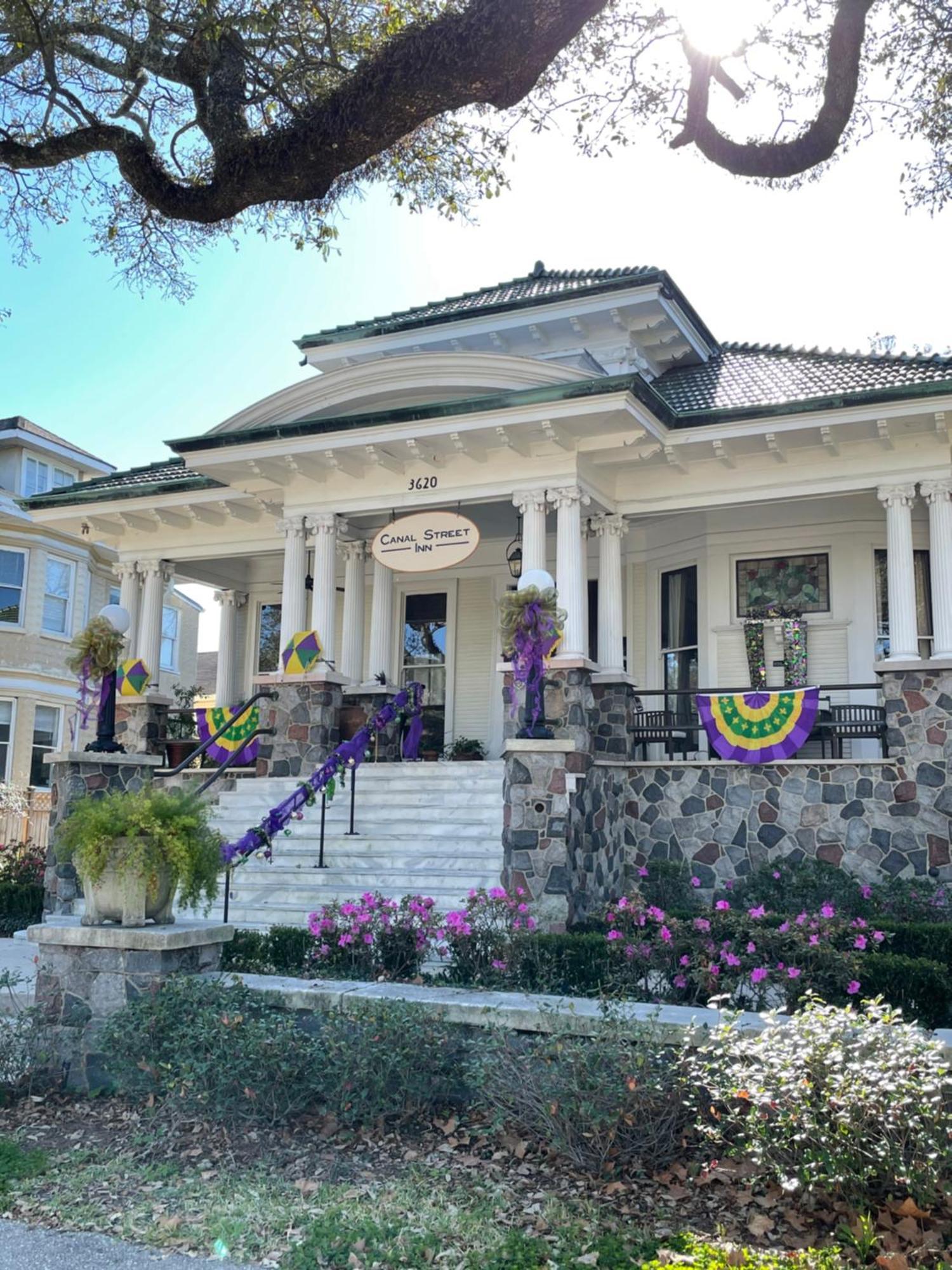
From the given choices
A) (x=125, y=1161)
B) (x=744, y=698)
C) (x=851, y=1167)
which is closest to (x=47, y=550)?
(x=744, y=698)

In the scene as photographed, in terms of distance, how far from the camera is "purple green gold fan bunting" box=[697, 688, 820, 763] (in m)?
11.5

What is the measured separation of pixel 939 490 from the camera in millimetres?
12055

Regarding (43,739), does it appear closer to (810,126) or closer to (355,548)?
(355,548)

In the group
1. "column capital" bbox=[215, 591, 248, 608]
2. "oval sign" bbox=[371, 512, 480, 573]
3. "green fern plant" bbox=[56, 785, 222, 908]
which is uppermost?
"column capital" bbox=[215, 591, 248, 608]

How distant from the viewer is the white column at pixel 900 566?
11977mm

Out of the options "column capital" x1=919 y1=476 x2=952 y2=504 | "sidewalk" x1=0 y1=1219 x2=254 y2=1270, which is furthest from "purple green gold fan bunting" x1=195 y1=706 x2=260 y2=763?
"sidewalk" x1=0 y1=1219 x2=254 y2=1270

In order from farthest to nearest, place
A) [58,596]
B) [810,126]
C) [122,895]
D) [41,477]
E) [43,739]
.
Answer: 1. [41,477]
2. [58,596]
3. [43,739]
4. [810,126]
5. [122,895]

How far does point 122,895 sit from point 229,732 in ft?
28.5

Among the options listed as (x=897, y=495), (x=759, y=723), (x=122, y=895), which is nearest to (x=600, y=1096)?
(x=122, y=895)

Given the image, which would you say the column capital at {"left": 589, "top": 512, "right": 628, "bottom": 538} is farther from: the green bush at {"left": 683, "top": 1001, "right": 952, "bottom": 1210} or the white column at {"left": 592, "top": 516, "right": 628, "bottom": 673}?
the green bush at {"left": 683, "top": 1001, "right": 952, "bottom": 1210}

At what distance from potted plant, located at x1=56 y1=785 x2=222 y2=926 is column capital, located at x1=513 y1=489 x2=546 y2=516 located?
706cm

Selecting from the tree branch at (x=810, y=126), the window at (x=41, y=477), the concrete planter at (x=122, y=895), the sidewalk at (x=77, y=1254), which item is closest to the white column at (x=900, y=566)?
the tree branch at (x=810, y=126)

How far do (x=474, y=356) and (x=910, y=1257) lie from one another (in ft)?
33.7

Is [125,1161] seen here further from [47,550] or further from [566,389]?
[47,550]
